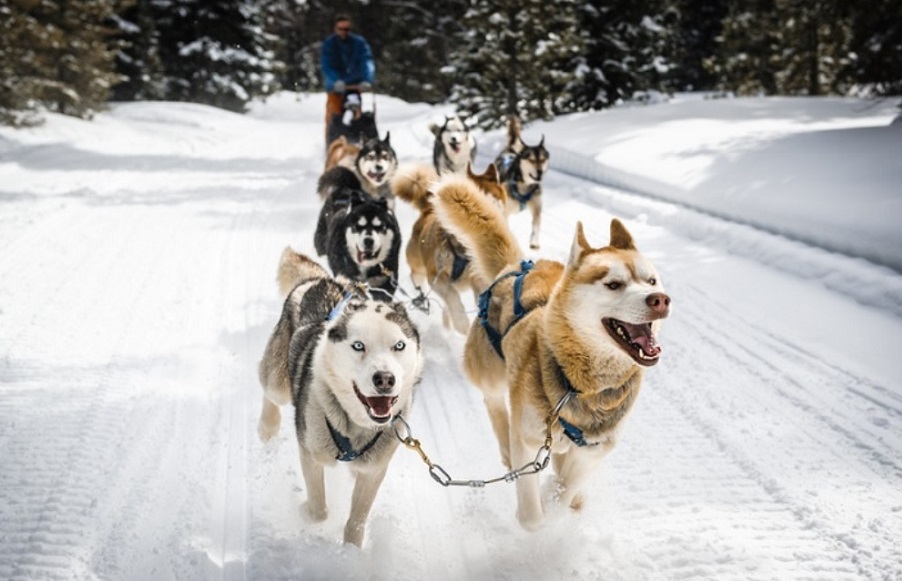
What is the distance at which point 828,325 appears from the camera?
421 centimetres

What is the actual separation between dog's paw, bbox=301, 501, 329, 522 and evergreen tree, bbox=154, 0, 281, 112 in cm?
2586

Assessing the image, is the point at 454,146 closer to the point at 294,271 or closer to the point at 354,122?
the point at 354,122

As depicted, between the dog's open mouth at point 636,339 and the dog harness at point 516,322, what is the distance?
11.3 inches

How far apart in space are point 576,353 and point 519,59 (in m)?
15.8

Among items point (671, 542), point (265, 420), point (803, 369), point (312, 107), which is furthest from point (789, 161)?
point (312, 107)

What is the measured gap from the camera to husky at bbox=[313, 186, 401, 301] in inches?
179

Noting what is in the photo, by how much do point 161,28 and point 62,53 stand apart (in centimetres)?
813

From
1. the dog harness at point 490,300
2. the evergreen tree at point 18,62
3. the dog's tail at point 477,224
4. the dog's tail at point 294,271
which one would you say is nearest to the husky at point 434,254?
the dog's tail at point 477,224

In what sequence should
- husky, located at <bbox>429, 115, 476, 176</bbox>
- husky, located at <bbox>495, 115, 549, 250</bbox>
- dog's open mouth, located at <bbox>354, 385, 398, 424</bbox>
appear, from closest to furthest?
dog's open mouth, located at <bbox>354, 385, 398, 424</bbox> → husky, located at <bbox>495, 115, 549, 250</bbox> → husky, located at <bbox>429, 115, 476, 176</bbox>

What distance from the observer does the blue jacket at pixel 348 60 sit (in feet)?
31.1

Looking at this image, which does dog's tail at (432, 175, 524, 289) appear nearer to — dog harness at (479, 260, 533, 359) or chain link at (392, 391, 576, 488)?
dog harness at (479, 260, 533, 359)

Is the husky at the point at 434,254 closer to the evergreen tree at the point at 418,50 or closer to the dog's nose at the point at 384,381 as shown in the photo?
the dog's nose at the point at 384,381

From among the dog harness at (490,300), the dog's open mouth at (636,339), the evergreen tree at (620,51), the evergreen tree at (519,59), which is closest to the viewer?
the dog's open mouth at (636,339)

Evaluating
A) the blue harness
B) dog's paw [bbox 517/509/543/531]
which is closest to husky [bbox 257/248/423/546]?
dog's paw [bbox 517/509/543/531]
